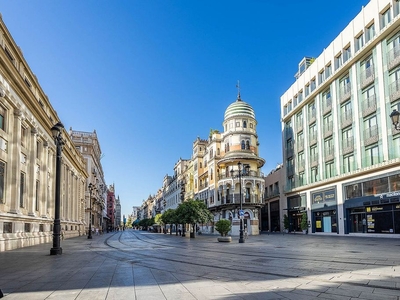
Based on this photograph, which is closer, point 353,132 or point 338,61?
point 353,132

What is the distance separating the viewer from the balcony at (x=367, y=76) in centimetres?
3725

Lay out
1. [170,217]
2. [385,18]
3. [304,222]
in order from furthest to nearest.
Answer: [170,217] → [304,222] → [385,18]

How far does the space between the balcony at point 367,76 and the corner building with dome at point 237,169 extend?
22.9 meters

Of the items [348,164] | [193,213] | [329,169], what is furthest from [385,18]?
[193,213]

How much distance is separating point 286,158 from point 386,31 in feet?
93.5

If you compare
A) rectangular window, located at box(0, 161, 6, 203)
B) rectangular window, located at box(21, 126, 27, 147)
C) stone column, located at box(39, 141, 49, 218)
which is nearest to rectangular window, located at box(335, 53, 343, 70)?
stone column, located at box(39, 141, 49, 218)

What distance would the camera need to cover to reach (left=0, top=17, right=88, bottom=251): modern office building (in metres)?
22.8

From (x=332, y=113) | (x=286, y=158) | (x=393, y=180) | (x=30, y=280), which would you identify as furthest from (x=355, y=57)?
(x=30, y=280)

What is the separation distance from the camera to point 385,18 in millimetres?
35250

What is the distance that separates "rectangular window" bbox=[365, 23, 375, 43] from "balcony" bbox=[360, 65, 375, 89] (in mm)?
2951

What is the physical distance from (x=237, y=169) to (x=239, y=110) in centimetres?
1014

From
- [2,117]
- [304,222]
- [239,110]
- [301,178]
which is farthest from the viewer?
[239,110]

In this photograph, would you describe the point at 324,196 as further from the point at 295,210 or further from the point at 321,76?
the point at 321,76

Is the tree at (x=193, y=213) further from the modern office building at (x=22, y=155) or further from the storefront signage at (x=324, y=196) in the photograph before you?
the modern office building at (x=22, y=155)
